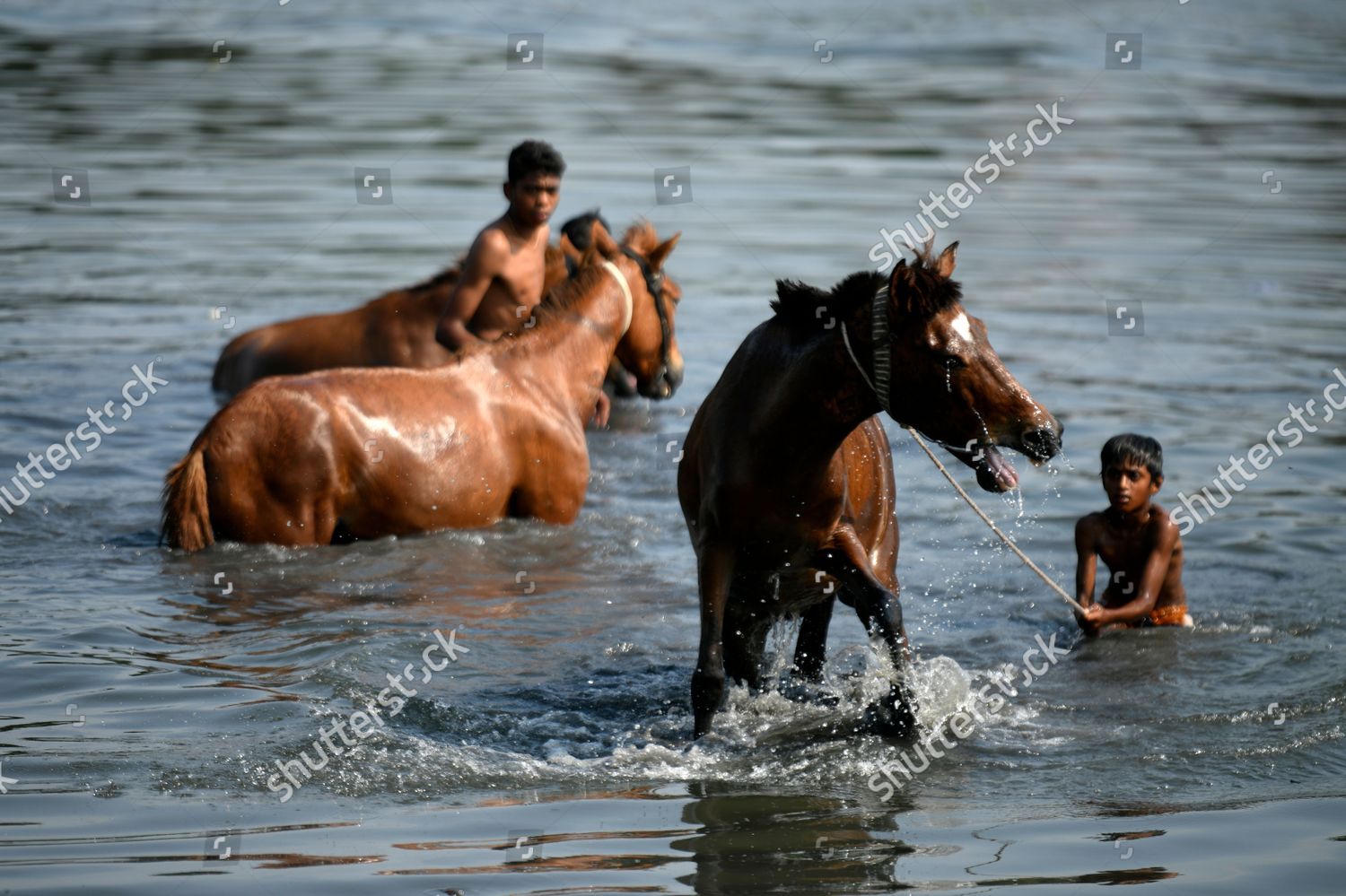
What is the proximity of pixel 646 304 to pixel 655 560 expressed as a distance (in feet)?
5.23

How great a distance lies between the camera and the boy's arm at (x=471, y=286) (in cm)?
1022

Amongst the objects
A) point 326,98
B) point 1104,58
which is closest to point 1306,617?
point 326,98

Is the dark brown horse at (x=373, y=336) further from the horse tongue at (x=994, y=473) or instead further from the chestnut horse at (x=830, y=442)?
the horse tongue at (x=994, y=473)

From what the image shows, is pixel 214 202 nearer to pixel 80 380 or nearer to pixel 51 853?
pixel 80 380

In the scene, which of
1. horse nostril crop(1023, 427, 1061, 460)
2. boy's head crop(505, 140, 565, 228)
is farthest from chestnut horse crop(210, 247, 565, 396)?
horse nostril crop(1023, 427, 1061, 460)

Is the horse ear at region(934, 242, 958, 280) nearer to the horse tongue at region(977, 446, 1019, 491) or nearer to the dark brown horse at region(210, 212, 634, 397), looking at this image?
the horse tongue at region(977, 446, 1019, 491)

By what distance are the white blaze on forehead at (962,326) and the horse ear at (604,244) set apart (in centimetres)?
436

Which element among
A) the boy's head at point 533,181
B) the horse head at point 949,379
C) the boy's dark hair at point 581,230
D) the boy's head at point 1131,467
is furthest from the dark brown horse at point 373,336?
the horse head at point 949,379

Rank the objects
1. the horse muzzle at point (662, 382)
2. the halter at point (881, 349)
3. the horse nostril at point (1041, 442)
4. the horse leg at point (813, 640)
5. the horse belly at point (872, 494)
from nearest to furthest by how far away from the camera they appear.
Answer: the horse nostril at point (1041, 442), the halter at point (881, 349), the horse belly at point (872, 494), the horse leg at point (813, 640), the horse muzzle at point (662, 382)

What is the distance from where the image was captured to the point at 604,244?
9.70 metres

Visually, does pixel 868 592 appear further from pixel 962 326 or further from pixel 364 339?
pixel 364 339

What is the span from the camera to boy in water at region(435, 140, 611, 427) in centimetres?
1007

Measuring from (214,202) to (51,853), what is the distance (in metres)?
14.4

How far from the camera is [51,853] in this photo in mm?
5191
